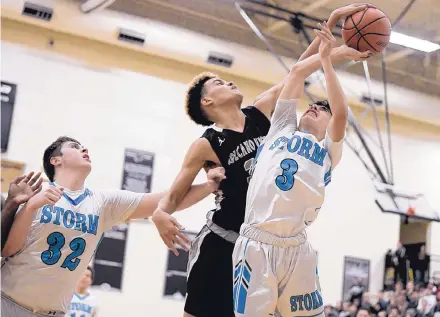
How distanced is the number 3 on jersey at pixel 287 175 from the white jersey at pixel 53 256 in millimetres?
1490

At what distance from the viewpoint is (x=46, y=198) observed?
13.2 feet

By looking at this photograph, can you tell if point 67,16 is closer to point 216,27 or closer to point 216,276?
point 216,27

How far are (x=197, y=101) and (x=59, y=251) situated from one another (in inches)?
54.2

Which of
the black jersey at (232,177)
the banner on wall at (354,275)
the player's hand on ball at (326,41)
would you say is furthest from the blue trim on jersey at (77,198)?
the banner on wall at (354,275)

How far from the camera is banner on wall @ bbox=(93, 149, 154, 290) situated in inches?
509

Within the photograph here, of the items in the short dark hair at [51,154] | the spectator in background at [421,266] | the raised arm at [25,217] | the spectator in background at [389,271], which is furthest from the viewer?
the spectator in background at [421,266]

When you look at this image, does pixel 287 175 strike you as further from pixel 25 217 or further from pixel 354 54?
pixel 25 217

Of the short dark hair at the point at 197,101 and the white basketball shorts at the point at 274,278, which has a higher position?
the short dark hair at the point at 197,101

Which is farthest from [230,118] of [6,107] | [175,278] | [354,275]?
[354,275]

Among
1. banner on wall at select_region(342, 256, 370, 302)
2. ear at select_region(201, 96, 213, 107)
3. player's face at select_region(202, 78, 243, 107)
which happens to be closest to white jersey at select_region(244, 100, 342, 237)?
player's face at select_region(202, 78, 243, 107)

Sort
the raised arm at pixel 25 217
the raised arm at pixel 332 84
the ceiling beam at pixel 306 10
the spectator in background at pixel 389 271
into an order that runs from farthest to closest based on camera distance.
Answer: the spectator in background at pixel 389 271 < the ceiling beam at pixel 306 10 < the raised arm at pixel 25 217 < the raised arm at pixel 332 84

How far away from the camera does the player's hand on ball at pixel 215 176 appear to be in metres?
4.13

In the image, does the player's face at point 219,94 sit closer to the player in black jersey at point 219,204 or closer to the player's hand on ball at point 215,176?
the player in black jersey at point 219,204

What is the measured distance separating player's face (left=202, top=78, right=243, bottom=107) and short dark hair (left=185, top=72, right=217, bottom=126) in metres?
0.05
